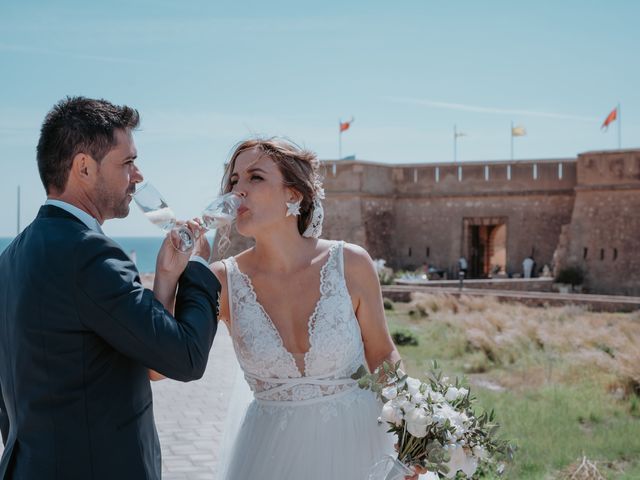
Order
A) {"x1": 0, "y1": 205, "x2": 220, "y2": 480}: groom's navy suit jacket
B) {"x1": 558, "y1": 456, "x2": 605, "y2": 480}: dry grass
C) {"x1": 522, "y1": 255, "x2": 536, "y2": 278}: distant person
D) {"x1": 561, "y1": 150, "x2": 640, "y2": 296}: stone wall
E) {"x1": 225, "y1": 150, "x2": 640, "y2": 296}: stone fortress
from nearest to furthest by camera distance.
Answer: {"x1": 0, "y1": 205, "x2": 220, "y2": 480}: groom's navy suit jacket → {"x1": 558, "y1": 456, "x2": 605, "y2": 480}: dry grass → {"x1": 561, "y1": 150, "x2": 640, "y2": 296}: stone wall → {"x1": 225, "y1": 150, "x2": 640, "y2": 296}: stone fortress → {"x1": 522, "y1": 255, "x2": 536, "y2": 278}: distant person

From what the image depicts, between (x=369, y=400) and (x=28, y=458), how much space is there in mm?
1271

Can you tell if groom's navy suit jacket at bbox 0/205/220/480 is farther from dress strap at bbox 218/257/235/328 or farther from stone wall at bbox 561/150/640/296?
stone wall at bbox 561/150/640/296

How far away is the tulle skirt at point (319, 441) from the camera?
2.66 m

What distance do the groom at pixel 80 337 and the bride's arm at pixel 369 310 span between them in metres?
0.98

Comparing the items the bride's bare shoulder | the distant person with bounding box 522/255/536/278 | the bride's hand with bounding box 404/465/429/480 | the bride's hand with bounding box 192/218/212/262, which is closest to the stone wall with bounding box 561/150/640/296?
the distant person with bounding box 522/255/536/278

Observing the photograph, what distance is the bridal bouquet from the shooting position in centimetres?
220

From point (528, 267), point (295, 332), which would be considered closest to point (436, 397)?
point (295, 332)

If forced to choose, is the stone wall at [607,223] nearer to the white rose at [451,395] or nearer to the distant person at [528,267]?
the distant person at [528,267]

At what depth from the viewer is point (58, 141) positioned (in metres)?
1.96

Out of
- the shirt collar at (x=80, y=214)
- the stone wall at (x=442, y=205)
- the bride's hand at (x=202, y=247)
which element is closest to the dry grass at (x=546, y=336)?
the bride's hand at (x=202, y=247)

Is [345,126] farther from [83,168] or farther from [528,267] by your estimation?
[83,168]

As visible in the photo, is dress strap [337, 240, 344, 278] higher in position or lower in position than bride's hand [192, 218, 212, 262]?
lower

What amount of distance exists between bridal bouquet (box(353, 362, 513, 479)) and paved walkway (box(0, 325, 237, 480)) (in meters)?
3.27

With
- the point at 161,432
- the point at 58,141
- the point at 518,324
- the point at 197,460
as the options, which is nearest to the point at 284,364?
the point at 58,141
